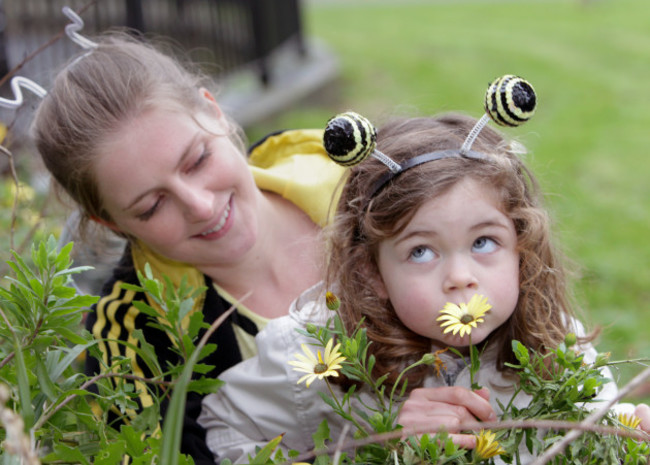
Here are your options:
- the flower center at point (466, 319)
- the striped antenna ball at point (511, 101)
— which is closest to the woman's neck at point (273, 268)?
the striped antenna ball at point (511, 101)

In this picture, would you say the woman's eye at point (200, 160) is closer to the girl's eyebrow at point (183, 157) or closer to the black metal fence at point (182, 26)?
the girl's eyebrow at point (183, 157)

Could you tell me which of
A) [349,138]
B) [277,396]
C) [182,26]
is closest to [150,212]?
[277,396]

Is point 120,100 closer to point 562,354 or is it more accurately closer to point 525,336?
point 525,336

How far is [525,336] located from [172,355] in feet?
2.80

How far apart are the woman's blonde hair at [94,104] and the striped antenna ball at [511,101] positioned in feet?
2.72

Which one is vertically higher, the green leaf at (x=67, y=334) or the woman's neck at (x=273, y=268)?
the green leaf at (x=67, y=334)

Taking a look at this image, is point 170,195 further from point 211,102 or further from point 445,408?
point 445,408

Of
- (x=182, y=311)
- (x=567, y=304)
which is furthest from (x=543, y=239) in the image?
(x=182, y=311)

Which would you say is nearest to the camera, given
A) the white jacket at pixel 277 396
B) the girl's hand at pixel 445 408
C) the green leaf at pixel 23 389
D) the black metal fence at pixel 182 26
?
the green leaf at pixel 23 389

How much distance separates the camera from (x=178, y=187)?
1782 millimetres

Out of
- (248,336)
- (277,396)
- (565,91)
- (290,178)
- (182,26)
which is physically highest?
(290,178)

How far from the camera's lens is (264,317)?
1.99 metres

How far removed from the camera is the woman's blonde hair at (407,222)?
1410mm

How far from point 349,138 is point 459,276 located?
0.95 ft
